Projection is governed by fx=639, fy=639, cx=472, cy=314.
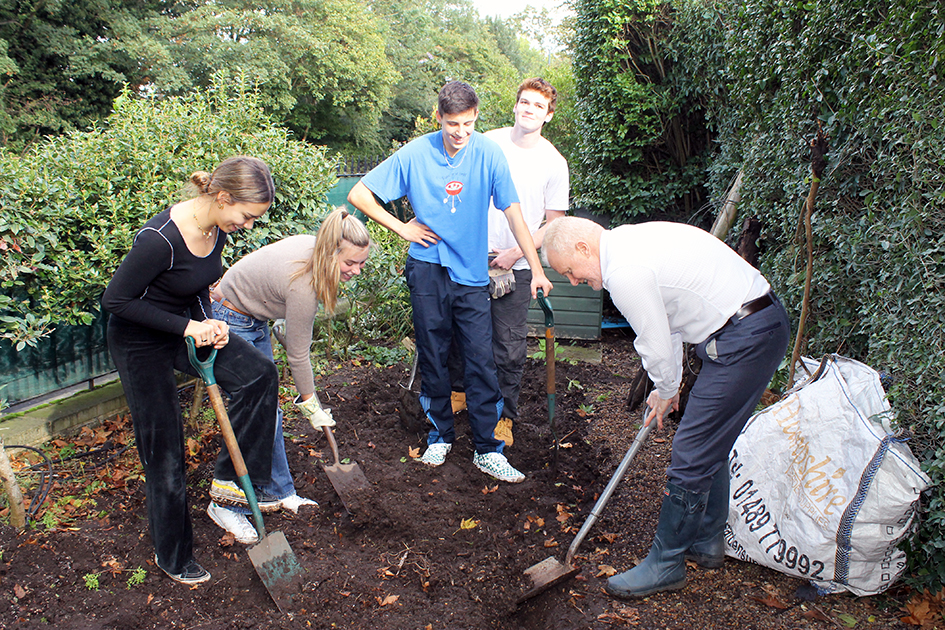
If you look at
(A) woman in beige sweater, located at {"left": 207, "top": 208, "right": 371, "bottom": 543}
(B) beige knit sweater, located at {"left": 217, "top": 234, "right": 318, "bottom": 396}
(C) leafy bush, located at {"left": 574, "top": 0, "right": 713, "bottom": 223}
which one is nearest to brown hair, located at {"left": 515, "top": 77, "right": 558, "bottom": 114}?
(A) woman in beige sweater, located at {"left": 207, "top": 208, "right": 371, "bottom": 543}

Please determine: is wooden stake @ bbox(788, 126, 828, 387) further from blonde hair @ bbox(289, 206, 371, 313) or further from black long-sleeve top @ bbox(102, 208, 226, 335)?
black long-sleeve top @ bbox(102, 208, 226, 335)

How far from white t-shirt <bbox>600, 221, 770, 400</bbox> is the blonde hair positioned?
1117 millimetres

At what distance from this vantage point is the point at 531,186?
3.99m

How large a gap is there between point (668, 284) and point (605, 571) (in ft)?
4.55

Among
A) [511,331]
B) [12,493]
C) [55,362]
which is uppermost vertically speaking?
[511,331]

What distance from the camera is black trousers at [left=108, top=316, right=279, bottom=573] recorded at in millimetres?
2527

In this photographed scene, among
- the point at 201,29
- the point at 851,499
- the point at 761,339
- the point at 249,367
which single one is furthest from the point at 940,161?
the point at 201,29

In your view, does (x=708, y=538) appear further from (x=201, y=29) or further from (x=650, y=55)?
(x=201, y=29)

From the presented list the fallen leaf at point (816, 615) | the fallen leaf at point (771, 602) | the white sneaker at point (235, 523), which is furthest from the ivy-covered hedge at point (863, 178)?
the white sneaker at point (235, 523)

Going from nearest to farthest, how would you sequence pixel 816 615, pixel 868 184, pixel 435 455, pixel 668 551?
pixel 816 615, pixel 668 551, pixel 868 184, pixel 435 455

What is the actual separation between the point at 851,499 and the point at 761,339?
706 millimetres

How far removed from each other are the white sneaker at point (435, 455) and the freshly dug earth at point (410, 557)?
45mm

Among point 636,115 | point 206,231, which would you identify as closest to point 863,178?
point 206,231

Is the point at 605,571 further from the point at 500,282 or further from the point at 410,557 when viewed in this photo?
the point at 500,282
